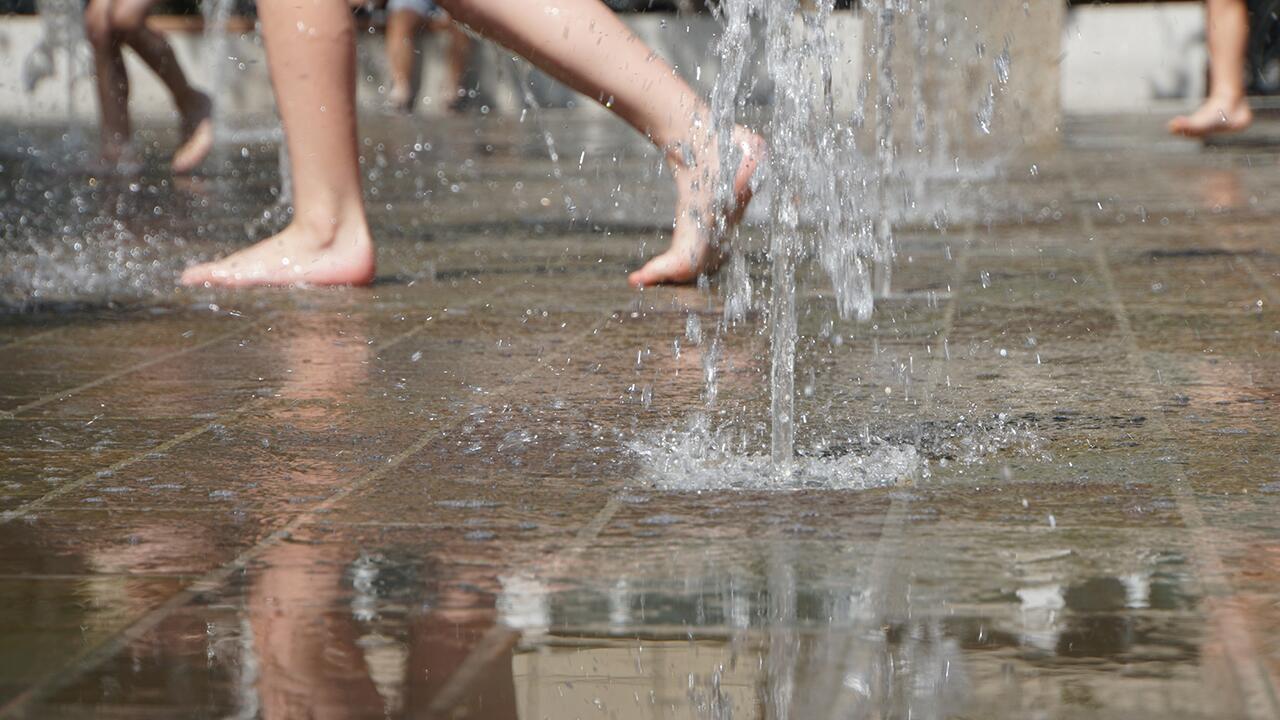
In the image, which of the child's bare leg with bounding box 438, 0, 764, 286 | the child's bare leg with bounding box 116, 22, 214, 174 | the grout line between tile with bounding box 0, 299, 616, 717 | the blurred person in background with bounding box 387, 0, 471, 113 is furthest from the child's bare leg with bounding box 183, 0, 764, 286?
the blurred person in background with bounding box 387, 0, 471, 113

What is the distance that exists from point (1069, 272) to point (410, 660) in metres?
2.93

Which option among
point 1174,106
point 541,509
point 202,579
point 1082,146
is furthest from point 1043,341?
point 1174,106

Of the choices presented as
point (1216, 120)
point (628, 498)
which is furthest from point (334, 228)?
point (1216, 120)

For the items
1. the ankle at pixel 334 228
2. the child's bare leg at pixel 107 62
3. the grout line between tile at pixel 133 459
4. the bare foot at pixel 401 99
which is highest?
the child's bare leg at pixel 107 62

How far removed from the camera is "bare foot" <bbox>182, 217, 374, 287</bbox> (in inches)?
167

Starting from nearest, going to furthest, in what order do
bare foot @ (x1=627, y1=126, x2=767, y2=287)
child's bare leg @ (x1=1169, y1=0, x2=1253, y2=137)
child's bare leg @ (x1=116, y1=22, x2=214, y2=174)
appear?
1. bare foot @ (x1=627, y1=126, x2=767, y2=287)
2. child's bare leg @ (x1=116, y1=22, x2=214, y2=174)
3. child's bare leg @ (x1=1169, y1=0, x2=1253, y2=137)

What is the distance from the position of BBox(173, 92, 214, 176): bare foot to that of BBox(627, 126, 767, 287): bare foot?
3927 millimetres

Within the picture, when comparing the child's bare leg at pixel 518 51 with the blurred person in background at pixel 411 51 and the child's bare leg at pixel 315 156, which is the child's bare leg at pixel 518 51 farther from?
the blurred person in background at pixel 411 51

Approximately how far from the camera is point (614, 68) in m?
4.06

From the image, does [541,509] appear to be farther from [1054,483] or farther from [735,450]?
[1054,483]

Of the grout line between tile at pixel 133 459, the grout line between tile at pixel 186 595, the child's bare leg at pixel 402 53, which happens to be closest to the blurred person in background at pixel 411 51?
the child's bare leg at pixel 402 53

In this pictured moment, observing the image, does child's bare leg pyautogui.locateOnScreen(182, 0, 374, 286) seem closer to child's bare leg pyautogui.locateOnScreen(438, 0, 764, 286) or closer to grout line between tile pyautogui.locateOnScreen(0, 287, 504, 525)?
child's bare leg pyautogui.locateOnScreen(438, 0, 764, 286)

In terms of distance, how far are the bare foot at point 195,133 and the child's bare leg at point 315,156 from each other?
11.8ft

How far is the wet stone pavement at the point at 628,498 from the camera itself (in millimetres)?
1696
